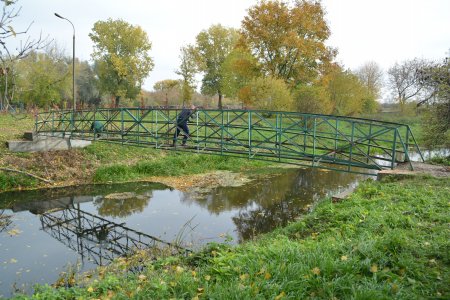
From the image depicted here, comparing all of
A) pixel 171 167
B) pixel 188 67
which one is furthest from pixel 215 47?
pixel 171 167

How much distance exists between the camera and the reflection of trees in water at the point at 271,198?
9812 mm

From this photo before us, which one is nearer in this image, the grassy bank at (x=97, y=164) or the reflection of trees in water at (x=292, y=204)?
the reflection of trees in water at (x=292, y=204)

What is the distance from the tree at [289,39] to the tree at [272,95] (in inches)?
167

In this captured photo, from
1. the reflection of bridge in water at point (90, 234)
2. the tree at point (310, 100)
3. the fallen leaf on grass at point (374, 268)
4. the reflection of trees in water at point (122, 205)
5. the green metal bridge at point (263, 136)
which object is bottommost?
the reflection of bridge in water at point (90, 234)

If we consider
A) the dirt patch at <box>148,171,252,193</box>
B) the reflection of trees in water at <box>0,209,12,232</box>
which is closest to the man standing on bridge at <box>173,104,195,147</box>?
the dirt patch at <box>148,171,252,193</box>

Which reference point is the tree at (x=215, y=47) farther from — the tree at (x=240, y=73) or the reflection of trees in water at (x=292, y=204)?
the reflection of trees in water at (x=292, y=204)

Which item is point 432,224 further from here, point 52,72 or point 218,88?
point 218,88

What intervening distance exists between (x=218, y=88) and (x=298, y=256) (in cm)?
3763

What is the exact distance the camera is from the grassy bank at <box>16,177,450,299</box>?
397 centimetres

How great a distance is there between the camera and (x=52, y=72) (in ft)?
103

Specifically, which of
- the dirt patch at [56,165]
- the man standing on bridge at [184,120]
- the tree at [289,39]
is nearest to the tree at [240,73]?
the tree at [289,39]

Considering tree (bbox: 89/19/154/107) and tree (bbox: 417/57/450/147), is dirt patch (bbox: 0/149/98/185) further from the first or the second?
tree (bbox: 89/19/154/107)

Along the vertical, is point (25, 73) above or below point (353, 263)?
above

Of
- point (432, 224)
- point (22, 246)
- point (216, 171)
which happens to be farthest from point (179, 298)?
point (216, 171)
